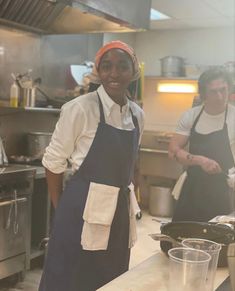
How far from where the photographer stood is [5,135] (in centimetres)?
368

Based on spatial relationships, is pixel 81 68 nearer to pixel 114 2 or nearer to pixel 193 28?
pixel 114 2

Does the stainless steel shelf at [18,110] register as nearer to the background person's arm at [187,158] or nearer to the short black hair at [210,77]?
the background person's arm at [187,158]

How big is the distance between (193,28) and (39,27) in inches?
103

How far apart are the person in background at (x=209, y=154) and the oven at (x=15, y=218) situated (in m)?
1.19

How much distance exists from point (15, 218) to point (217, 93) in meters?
1.65

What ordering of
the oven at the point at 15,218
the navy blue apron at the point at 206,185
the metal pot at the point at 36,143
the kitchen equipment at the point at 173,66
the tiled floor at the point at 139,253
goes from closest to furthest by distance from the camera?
1. the navy blue apron at the point at 206,185
2. the oven at the point at 15,218
3. the tiled floor at the point at 139,253
4. the metal pot at the point at 36,143
5. the kitchen equipment at the point at 173,66

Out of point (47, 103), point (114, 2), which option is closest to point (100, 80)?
point (114, 2)

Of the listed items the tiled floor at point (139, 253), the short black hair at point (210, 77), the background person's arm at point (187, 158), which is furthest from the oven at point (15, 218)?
the short black hair at point (210, 77)

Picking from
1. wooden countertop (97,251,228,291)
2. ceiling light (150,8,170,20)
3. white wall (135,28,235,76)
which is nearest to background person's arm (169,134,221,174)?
wooden countertop (97,251,228,291)

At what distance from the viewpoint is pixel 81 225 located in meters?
1.75

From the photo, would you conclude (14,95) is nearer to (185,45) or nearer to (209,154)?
(209,154)

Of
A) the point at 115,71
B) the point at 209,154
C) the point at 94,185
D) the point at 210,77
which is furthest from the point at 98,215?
the point at 210,77

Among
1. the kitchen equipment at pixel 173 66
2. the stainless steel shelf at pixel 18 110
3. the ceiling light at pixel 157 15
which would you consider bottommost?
the stainless steel shelf at pixel 18 110

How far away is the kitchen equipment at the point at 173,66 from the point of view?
5.49 m
